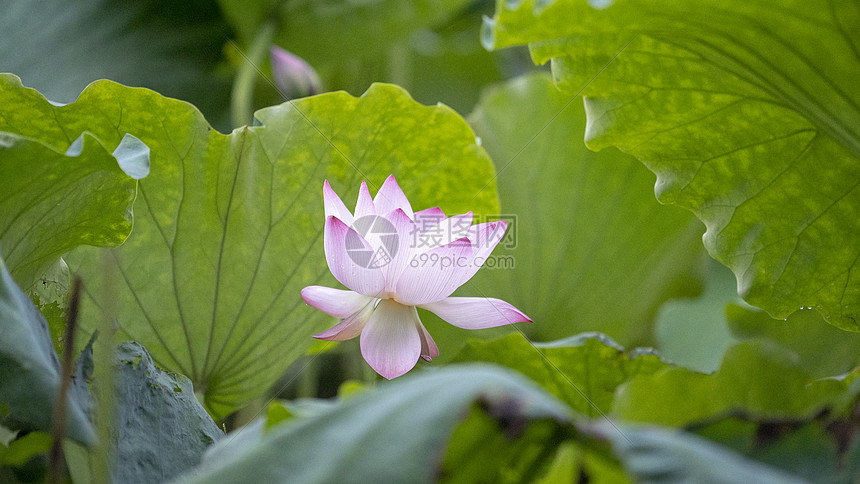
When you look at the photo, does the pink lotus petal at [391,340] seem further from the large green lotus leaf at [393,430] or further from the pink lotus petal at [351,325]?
the large green lotus leaf at [393,430]

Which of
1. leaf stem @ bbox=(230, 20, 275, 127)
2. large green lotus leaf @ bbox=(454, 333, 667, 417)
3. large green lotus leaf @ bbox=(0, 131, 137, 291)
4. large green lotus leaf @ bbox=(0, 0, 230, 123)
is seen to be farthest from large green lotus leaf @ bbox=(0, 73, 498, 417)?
large green lotus leaf @ bbox=(0, 0, 230, 123)

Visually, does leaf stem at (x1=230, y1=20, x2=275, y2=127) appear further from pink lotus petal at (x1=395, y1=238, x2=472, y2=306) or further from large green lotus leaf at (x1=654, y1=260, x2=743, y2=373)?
large green lotus leaf at (x1=654, y1=260, x2=743, y2=373)

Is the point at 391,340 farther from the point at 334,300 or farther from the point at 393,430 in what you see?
the point at 393,430

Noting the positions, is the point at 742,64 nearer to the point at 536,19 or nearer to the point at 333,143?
the point at 536,19

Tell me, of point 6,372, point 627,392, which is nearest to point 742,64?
point 627,392

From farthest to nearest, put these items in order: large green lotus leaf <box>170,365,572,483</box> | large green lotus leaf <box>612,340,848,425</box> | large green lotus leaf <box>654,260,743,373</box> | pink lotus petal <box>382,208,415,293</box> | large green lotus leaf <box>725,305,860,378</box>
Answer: large green lotus leaf <box>654,260,743,373</box> → large green lotus leaf <box>725,305,860,378</box> → pink lotus petal <box>382,208,415,293</box> → large green lotus leaf <box>612,340,848,425</box> → large green lotus leaf <box>170,365,572,483</box>
